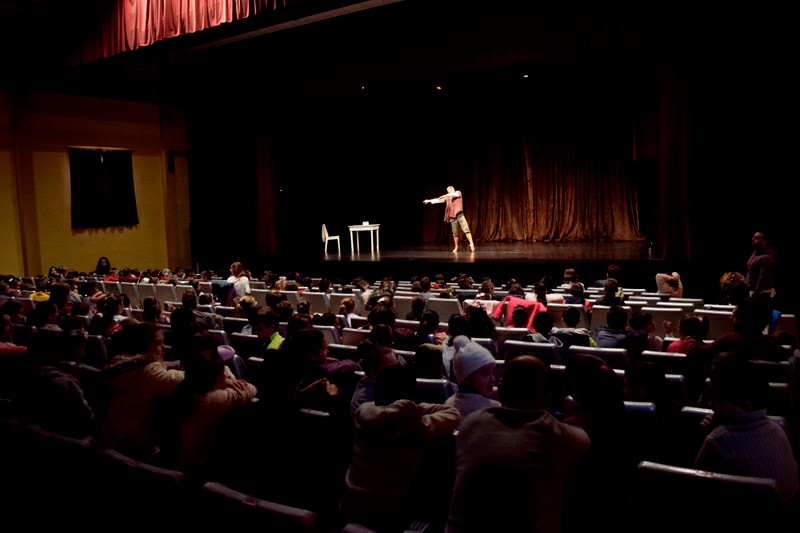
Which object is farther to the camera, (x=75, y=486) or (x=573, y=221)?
(x=573, y=221)

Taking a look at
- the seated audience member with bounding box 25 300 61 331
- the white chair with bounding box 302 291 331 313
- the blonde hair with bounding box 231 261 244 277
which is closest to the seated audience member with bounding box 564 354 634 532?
the seated audience member with bounding box 25 300 61 331

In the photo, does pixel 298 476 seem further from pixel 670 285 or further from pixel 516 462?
pixel 670 285

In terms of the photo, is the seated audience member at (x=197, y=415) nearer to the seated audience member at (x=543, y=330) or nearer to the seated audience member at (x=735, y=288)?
the seated audience member at (x=543, y=330)

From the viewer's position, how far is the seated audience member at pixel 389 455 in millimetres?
2525

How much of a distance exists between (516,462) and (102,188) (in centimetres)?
1595

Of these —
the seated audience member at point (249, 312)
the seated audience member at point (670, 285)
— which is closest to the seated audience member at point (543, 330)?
the seated audience member at point (249, 312)

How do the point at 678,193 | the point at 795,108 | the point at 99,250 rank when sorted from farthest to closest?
the point at 99,250
the point at 678,193
the point at 795,108

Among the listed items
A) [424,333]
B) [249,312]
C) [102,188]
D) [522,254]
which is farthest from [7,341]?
[102,188]

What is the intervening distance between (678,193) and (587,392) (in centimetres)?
997

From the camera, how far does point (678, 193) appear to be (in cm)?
1155

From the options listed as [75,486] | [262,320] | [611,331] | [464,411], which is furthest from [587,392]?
[262,320]

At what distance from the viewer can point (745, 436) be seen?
2480 millimetres

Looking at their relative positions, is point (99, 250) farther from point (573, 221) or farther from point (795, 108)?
point (795, 108)

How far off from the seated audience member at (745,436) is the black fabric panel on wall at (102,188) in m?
15.8
